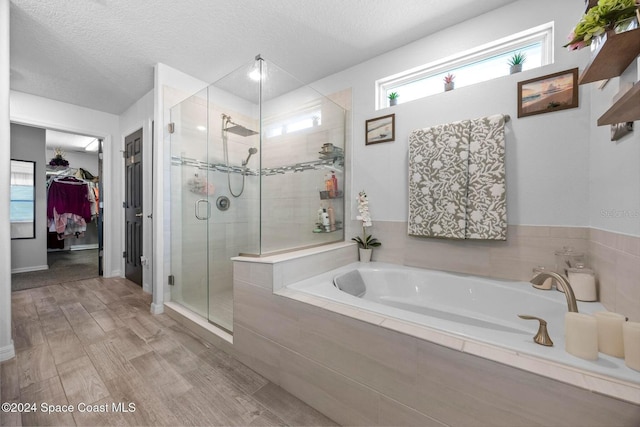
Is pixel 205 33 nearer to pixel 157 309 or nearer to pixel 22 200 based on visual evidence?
pixel 157 309

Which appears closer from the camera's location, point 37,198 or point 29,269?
point 29,269

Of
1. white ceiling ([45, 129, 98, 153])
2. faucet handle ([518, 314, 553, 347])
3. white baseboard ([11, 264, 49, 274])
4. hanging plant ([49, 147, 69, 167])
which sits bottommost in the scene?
white baseboard ([11, 264, 49, 274])

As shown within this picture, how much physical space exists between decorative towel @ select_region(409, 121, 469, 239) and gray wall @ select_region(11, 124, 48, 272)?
225 inches

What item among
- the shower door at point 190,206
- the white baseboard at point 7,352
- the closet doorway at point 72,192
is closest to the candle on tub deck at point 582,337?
the shower door at point 190,206

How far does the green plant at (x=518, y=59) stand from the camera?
1.79 m

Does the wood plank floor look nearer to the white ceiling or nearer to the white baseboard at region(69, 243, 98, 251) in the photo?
the white ceiling

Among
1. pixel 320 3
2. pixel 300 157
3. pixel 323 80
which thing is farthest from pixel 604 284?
pixel 323 80

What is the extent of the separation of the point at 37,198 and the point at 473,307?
20.7 ft

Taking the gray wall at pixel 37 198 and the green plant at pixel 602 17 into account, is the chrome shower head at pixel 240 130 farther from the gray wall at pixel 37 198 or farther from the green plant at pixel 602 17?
the gray wall at pixel 37 198

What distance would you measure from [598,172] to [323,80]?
2.51 metres

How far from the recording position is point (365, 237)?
2.48 m

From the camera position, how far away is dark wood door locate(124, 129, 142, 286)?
3.37m

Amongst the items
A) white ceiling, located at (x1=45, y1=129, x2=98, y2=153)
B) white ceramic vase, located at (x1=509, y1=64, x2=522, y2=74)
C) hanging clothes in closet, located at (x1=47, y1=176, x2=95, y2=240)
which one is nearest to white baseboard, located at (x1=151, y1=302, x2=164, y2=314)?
white ceramic vase, located at (x1=509, y1=64, x2=522, y2=74)

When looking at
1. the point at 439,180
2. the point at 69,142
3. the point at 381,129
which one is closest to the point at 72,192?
the point at 69,142
